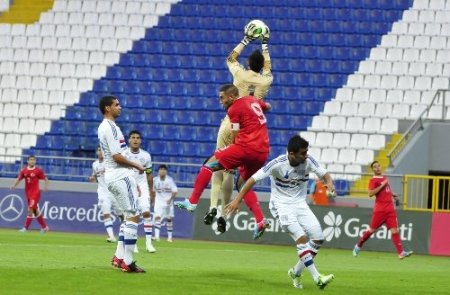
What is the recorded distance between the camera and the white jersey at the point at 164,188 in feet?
98.3

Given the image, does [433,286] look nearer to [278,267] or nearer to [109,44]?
[278,267]

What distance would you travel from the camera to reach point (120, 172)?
1552 cm

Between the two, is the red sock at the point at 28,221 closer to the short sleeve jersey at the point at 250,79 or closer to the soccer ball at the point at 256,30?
the short sleeve jersey at the point at 250,79

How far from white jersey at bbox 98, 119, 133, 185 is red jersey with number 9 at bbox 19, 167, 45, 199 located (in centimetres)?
1580

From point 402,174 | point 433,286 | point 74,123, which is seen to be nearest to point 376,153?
point 402,174

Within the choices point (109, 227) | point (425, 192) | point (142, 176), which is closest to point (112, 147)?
point (142, 176)

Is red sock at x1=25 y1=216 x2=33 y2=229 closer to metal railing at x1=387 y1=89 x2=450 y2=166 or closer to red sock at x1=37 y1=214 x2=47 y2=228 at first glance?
red sock at x1=37 y1=214 x2=47 y2=228

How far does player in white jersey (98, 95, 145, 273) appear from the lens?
15.3 m

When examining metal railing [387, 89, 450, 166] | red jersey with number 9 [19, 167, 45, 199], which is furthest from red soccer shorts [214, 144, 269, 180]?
metal railing [387, 89, 450, 166]

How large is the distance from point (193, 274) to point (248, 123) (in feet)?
7.50

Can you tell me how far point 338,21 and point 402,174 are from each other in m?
8.42

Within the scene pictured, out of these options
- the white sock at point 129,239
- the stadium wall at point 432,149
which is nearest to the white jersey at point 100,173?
the stadium wall at point 432,149

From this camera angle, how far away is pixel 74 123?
37.1 meters

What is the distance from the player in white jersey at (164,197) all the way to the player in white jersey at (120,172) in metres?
14.0
